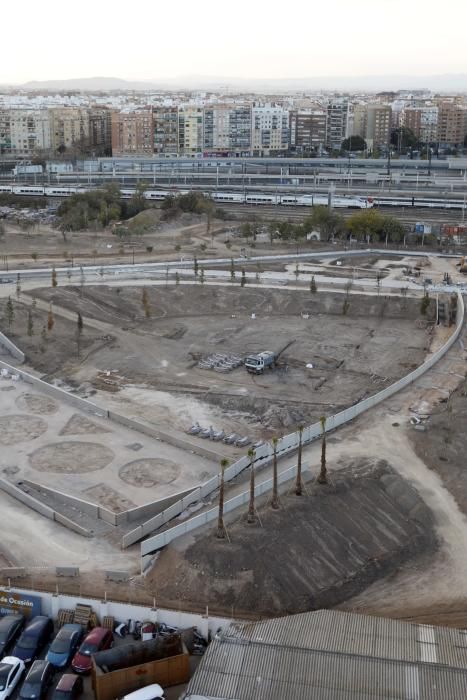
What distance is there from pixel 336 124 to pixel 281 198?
45.3 metres

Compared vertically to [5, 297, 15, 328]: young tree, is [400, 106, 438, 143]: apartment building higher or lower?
higher

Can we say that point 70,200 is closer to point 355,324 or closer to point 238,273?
point 238,273

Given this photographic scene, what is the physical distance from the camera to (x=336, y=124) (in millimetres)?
104938

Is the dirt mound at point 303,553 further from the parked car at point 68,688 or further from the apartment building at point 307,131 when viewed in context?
the apartment building at point 307,131

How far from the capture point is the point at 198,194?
60.1 meters

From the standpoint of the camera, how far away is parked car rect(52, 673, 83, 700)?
1237 cm

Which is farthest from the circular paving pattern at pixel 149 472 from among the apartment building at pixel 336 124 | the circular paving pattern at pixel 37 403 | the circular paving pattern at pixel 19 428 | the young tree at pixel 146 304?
the apartment building at pixel 336 124

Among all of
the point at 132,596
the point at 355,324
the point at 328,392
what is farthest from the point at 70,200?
the point at 132,596

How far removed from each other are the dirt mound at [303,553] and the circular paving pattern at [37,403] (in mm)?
9627

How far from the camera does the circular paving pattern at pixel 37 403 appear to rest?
24.4 meters

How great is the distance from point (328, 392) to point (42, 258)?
2407 centimetres

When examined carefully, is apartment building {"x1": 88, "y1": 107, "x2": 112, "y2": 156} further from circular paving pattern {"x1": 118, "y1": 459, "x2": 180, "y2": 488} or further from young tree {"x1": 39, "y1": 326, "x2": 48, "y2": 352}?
circular paving pattern {"x1": 118, "y1": 459, "x2": 180, "y2": 488}

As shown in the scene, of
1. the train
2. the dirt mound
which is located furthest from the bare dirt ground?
the train

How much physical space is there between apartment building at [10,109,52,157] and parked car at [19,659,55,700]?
88.9 meters
